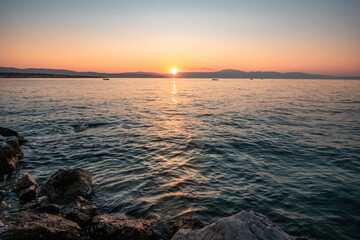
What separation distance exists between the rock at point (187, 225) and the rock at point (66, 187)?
14.4ft

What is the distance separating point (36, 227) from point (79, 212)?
1705mm

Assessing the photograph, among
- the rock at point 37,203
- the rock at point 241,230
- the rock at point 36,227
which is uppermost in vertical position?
the rock at point 241,230

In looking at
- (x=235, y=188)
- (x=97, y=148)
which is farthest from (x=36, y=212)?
(x=97, y=148)

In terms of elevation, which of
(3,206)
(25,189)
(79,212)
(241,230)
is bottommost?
(3,206)

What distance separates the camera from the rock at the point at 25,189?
8448 mm

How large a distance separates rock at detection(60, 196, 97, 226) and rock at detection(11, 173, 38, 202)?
2.23 meters

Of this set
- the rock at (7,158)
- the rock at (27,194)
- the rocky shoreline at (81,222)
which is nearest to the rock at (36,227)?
the rocky shoreline at (81,222)

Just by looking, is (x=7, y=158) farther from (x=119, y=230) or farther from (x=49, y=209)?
(x=119, y=230)

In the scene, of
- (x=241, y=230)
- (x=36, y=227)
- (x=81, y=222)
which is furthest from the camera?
(x=81, y=222)

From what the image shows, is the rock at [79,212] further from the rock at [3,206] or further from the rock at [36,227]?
the rock at [3,206]

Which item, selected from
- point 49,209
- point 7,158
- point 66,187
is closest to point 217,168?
point 66,187

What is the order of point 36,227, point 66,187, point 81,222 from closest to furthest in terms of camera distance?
point 36,227, point 81,222, point 66,187

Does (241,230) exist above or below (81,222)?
above

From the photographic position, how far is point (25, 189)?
28.6 ft
